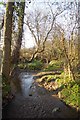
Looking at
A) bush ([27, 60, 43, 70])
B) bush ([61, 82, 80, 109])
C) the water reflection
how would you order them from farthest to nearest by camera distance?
1. bush ([27, 60, 43, 70])
2. the water reflection
3. bush ([61, 82, 80, 109])

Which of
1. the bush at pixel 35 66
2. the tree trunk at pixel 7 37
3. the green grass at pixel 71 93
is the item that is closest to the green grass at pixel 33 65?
the bush at pixel 35 66

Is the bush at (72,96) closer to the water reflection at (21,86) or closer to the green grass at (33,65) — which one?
the water reflection at (21,86)

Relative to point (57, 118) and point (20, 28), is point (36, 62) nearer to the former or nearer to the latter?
point (20, 28)

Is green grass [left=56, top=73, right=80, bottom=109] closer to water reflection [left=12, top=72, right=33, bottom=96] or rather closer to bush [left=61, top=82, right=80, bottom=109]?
bush [left=61, top=82, right=80, bottom=109]

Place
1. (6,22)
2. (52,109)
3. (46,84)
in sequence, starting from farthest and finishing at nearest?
(46,84)
(6,22)
(52,109)

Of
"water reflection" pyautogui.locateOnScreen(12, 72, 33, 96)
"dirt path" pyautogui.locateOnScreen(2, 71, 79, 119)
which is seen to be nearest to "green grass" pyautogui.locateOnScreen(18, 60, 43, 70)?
"water reflection" pyautogui.locateOnScreen(12, 72, 33, 96)

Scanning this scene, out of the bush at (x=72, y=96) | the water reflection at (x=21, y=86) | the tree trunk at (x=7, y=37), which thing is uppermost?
the tree trunk at (x=7, y=37)

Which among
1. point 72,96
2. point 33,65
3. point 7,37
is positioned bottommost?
point 33,65

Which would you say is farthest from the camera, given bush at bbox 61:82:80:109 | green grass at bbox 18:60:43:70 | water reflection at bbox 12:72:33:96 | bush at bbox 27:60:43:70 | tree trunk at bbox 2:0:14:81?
bush at bbox 27:60:43:70

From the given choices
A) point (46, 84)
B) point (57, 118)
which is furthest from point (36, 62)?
point (57, 118)

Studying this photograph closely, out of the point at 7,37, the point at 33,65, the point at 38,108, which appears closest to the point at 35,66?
the point at 33,65

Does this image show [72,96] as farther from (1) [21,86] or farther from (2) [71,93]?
(1) [21,86]

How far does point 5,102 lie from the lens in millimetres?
4449

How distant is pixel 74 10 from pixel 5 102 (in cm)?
303
